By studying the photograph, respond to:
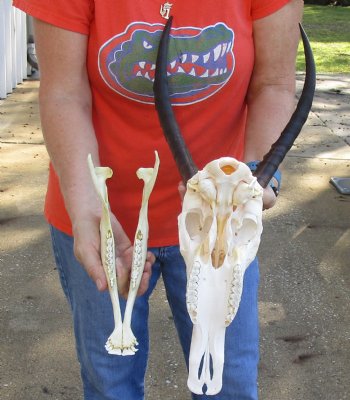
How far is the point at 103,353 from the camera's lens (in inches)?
81.6

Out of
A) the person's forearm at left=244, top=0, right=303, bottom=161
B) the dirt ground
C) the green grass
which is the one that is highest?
the person's forearm at left=244, top=0, right=303, bottom=161

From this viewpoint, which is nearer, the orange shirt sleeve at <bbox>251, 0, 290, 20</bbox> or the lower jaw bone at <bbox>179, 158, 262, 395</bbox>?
the lower jaw bone at <bbox>179, 158, 262, 395</bbox>

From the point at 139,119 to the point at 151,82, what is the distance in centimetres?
12

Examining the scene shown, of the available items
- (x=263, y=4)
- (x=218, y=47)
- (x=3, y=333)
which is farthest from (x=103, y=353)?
(x=3, y=333)

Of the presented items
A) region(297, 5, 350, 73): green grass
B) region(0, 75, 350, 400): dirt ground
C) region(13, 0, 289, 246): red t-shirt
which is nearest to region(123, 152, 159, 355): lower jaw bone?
region(13, 0, 289, 246): red t-shirt

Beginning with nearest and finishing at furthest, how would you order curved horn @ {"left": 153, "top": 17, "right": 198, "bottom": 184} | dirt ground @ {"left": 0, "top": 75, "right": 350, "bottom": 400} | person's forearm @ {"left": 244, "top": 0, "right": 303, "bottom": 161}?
curved horn @ {"left": 153, "top": 17, "right": 198, "bottom": 184}
person's forearm @ {"left": 244, "top": 0, "right": 303, "bottom": 161}
dirt ground @ {"left": 0, "top": 75, "right": 350, "bottom": 400}

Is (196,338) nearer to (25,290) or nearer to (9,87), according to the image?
(25,290)

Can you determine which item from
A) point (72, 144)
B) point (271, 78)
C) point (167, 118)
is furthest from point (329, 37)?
point (167, 118)

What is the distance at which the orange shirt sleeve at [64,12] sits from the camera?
1857 millimetres

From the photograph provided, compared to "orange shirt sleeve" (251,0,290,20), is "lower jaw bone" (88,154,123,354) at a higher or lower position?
lower

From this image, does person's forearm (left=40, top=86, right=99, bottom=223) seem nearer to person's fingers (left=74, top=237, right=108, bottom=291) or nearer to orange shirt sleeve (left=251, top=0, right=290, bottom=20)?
person's fingers (left=74, top=237, right=108, bottom=291)

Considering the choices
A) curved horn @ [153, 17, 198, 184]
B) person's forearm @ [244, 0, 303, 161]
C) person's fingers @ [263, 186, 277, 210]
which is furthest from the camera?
person's forearm @ [244, 0, 303, 161]

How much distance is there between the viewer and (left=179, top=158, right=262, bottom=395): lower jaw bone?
158cm

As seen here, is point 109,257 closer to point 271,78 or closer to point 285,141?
point 285,141
